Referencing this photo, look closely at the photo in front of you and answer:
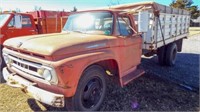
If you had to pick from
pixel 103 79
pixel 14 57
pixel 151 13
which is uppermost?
pixel 151 13

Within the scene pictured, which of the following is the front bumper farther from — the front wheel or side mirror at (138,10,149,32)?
side mirror at (138,10,149,32)

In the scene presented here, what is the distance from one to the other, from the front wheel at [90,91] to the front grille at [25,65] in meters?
0.70

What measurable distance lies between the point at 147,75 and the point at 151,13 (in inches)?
78.4

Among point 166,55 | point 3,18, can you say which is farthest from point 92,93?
point 3,18

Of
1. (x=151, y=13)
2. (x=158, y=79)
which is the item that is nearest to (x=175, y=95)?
(x=158, y=79)

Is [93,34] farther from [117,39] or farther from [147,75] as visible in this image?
[147,75]

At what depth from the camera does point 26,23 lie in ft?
26.8

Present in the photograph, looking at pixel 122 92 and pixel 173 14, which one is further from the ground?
pixel 173 14

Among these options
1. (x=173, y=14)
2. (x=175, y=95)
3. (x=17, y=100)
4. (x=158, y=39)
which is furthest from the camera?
(x=173, y=14)

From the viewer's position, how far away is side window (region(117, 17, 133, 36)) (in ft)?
14.6

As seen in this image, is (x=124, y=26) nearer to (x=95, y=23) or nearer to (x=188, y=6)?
(x=95, y=23)

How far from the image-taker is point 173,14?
23.6ft

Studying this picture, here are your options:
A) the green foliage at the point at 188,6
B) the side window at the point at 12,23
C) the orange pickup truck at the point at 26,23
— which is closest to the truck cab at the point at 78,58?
the orange pickup truck at the point at 26,23

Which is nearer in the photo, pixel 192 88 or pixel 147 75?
pixel 192 88
